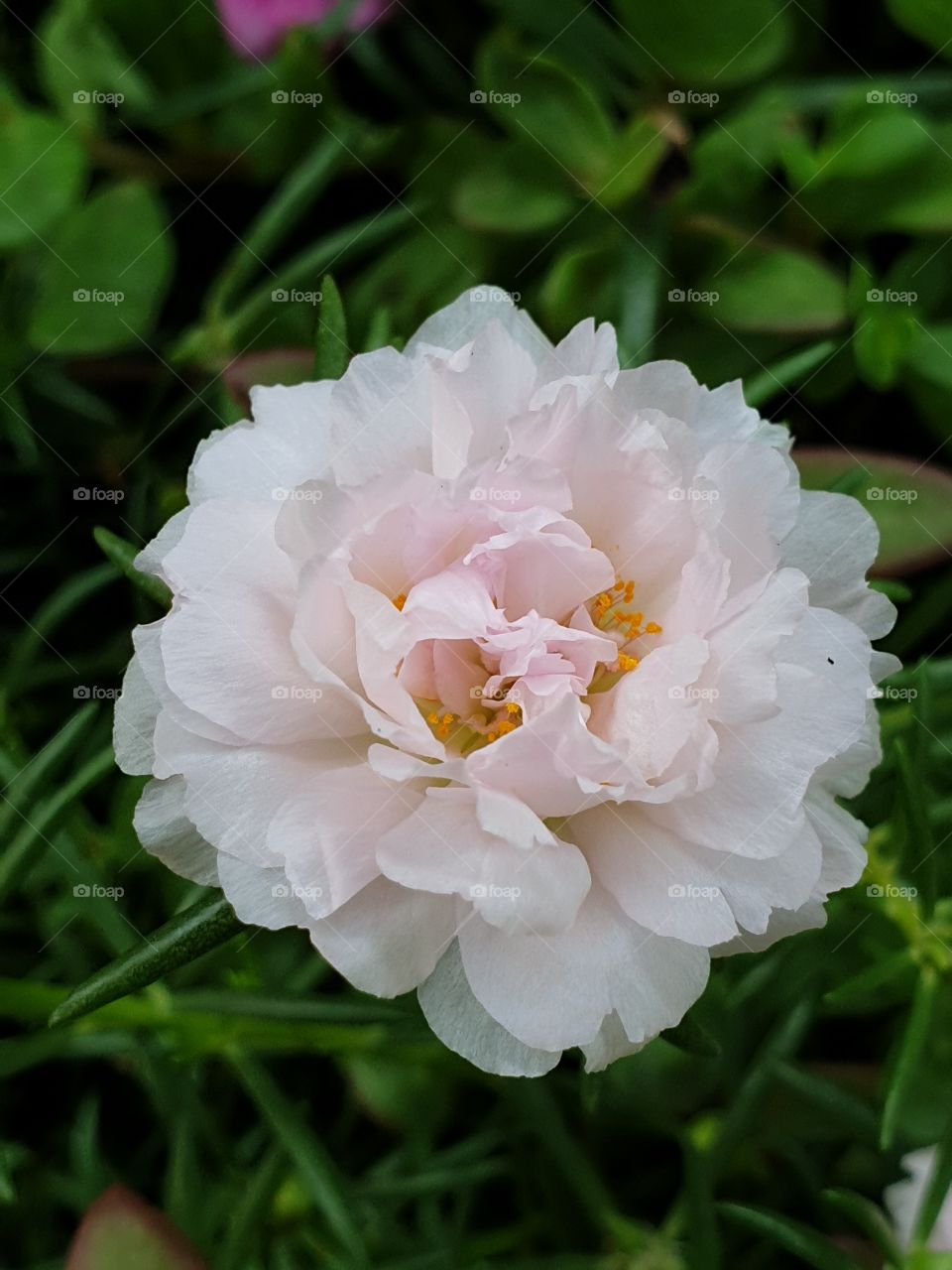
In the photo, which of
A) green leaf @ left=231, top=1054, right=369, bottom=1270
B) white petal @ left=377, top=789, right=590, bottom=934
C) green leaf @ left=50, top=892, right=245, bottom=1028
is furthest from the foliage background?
white petal @ left=377, top=789, right=590, bottom=934

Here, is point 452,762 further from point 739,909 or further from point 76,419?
point 76,419

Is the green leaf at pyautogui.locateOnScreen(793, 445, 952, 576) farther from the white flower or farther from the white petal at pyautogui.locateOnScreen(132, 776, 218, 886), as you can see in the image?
the white petal at pyautogui.locateOnScreen(132, 776, 218, 886)

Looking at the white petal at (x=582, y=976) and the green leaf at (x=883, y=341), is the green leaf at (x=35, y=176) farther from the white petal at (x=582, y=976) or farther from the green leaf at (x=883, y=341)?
the white petal at (x=582, y=976)

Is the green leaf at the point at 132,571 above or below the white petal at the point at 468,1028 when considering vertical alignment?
above

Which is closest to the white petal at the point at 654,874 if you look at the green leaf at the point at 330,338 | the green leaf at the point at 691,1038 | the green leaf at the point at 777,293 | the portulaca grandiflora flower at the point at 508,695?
the portulaca grandiflora flower at the point at 508,695

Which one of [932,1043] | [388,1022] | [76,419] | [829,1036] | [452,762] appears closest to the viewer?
[452,762]

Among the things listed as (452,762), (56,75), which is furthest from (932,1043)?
(56,75)
